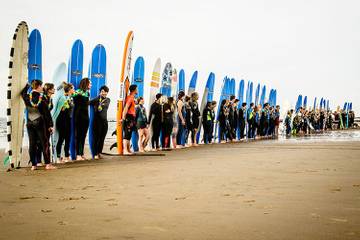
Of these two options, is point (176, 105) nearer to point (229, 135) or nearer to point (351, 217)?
point (229, 135)

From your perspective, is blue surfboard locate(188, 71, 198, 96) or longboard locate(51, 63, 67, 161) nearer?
longboard locate(51, 63, 67, 161)

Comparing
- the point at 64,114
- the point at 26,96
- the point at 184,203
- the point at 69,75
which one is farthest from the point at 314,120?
the point at 184,203

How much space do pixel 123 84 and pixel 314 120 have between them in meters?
26.5

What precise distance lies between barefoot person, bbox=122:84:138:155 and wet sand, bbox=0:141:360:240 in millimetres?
3843

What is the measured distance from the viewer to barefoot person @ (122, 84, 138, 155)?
12.2 m

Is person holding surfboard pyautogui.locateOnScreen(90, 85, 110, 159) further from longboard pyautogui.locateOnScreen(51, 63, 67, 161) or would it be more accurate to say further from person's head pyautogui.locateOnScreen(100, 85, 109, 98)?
longboard pyautogui.locateOnScreen(51, 63, 67, 161)

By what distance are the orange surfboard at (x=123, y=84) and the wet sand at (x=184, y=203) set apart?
13.2ft

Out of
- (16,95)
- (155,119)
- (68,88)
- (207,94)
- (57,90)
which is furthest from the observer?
(207,94)

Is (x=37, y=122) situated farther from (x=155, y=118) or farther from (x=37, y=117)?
(x=155, y=118)

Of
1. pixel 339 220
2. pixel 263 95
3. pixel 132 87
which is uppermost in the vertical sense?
pixel 263 95

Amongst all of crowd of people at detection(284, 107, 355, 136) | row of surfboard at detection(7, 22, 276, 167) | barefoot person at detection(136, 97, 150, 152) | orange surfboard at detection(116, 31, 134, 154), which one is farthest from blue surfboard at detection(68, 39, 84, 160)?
crowd of people at detection(284, 107, 355, 136)

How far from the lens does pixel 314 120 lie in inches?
1430

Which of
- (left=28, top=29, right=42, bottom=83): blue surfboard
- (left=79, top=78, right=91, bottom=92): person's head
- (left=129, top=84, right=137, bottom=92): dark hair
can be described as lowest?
(left=79, top=78, right=91, bottom=92): person's head

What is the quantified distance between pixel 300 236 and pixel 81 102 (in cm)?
772
